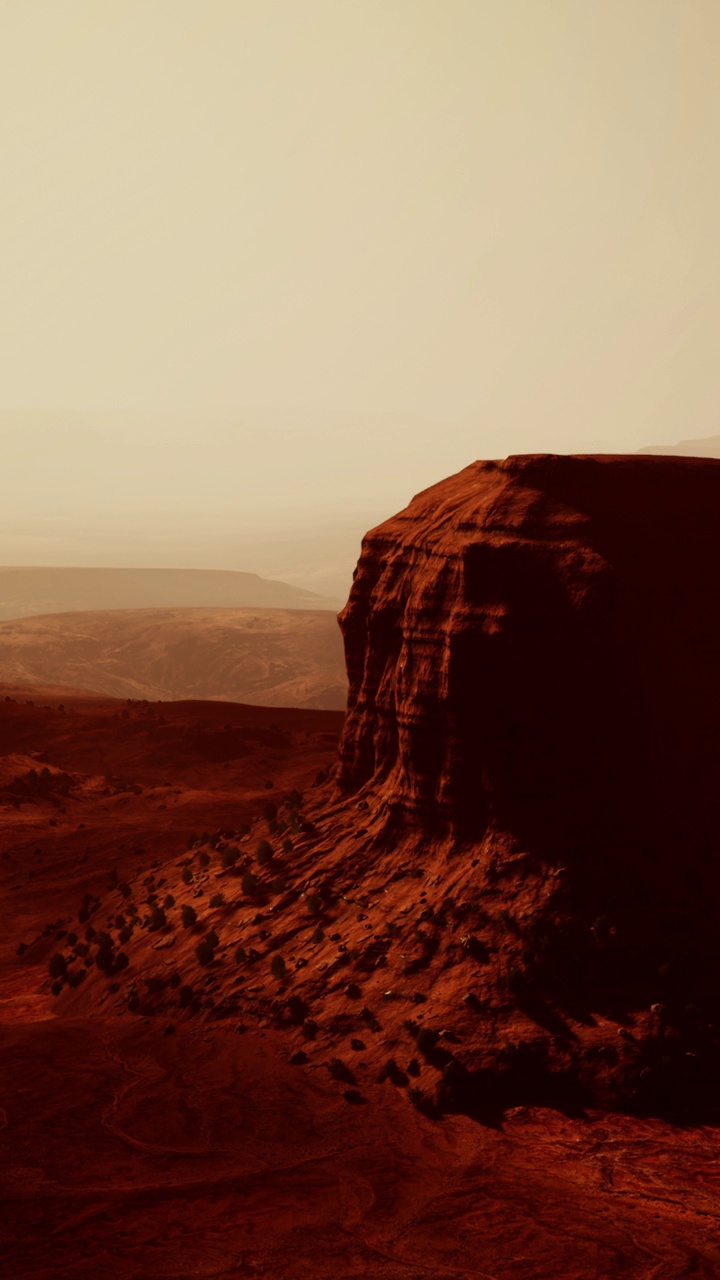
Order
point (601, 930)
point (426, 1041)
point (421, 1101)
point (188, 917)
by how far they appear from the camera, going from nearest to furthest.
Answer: point (421, 1101)
point (426, 1041)
point (601, 930)
point (188, 917)

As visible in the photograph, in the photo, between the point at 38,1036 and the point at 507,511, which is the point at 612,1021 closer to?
the point at 507,511

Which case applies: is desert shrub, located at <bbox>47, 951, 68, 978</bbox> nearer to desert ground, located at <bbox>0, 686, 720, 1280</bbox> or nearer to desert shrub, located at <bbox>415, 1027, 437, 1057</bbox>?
desert ground, located at <bbox>0, 686, 720, 1280</bbox>

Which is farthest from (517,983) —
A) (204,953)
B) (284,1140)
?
(204,953)

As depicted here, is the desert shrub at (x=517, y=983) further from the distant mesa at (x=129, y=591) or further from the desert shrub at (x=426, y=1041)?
the distant mesa at (x=129, y=591)

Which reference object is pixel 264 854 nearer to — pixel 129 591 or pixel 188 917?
pixel 188 917

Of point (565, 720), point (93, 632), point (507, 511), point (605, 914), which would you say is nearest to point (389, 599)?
point (507, 511)

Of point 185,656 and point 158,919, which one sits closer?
point 158,919
